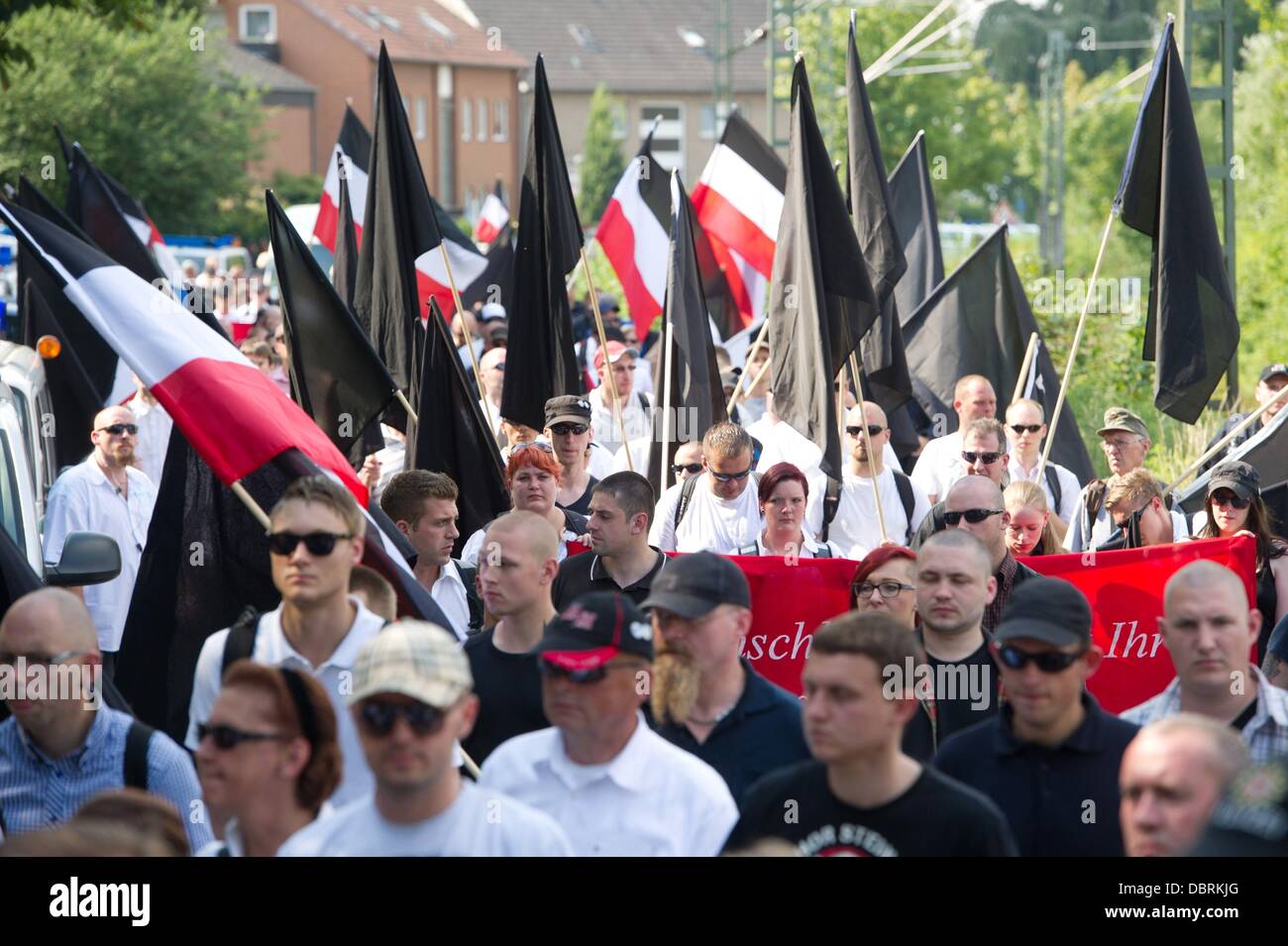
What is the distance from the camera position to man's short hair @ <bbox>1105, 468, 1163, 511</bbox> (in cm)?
888

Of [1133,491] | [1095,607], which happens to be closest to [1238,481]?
[1133,491]

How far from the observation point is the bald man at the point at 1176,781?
13.4 feet

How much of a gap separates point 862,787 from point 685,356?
6743mm

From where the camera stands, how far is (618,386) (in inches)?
585

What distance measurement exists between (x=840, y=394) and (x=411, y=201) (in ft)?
8.36

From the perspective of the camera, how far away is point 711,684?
5.66 m

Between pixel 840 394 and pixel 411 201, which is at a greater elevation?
pixel 411 201

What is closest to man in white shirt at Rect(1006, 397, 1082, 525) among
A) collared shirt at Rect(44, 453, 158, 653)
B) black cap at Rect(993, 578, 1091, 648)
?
collared shirt at Rect(44, 453, 158, 653)

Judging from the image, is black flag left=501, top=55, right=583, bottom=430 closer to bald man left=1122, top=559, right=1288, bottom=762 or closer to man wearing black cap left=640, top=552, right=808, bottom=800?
man wearing black cap left=640, top=552, right=808, bottom=800

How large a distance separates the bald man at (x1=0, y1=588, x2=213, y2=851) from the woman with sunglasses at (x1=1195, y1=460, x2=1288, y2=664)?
472cm

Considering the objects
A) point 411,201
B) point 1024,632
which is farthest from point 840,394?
point 1024,632

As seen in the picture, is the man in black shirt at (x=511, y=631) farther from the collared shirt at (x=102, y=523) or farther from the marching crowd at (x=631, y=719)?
the collared shirt at (x=102, y=523)
